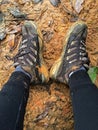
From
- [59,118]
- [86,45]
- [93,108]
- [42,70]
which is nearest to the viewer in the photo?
[93,108]

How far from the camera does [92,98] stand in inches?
89.3

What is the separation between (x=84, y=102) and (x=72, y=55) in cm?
67

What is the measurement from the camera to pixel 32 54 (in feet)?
9.48

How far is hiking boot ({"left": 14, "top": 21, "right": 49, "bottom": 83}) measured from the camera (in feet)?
9.14

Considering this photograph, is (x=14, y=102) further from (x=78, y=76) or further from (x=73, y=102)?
(x=78, y=76)

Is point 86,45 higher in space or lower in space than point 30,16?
lower

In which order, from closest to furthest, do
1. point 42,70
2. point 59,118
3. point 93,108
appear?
point 93,108 < point 59,118 < point 42,70

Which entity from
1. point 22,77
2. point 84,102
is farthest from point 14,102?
point 84,102

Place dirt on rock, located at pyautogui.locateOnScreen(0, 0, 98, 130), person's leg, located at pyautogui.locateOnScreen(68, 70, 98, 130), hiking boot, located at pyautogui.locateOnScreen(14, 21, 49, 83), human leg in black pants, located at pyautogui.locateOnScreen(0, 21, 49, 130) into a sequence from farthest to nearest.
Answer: hiking boot, located at pyautogui.locateOnScreen(14, 21, 49, 83), dirt on rock, located at pyautogui.locateOnScreen(0, 0, 98, 130), human leg in black pants, located at pyautogui.locateOnScreen(0, 21, 49, 130), person's leg, located at pyautogui.locateOnScreen(68, 70, 98, 130)

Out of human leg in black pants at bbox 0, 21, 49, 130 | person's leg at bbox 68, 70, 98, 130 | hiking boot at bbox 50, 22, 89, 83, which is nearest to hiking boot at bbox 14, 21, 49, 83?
human leg in black pants at bbox 0, 21, 49, 130

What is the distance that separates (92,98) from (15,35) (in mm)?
1144

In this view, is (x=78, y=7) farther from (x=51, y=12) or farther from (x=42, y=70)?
(x=42, y=70)

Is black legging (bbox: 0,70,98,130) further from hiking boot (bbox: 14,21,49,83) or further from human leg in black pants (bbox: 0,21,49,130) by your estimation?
hiking boot (bbox: 14,21,49,83)

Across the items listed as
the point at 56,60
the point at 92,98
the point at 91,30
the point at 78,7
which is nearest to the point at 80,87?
the point at 92,98
